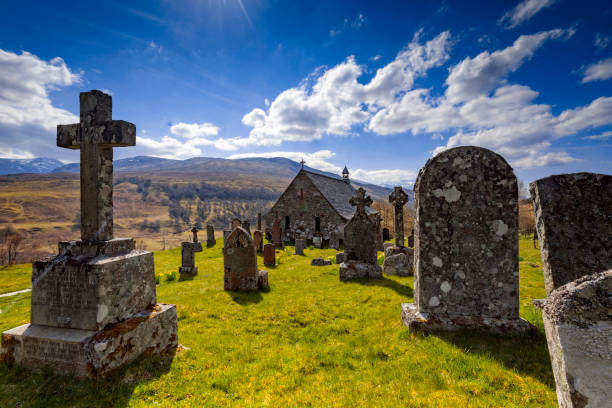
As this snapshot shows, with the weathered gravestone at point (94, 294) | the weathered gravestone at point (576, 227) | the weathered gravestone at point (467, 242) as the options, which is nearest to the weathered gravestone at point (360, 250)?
the weathered gravestone at point (467, 242)

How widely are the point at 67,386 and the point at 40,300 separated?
127 cm

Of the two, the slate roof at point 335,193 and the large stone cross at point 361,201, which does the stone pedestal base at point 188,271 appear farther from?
the slate roof at point 335,193

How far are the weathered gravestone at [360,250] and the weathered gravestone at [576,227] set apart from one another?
19.0 ft

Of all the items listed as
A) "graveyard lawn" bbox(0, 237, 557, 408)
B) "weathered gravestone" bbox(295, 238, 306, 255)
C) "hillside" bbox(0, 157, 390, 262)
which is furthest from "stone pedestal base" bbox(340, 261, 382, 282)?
"hillside" bbox(0, 157, 390, 262)

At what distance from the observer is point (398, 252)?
11.2m

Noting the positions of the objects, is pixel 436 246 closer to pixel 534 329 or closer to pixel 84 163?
pixel 534 329

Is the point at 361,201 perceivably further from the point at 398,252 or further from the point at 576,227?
the point at 576,227

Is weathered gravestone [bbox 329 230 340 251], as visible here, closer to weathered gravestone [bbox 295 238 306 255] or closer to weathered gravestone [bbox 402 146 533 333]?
weathered gravestone [bbox 295 238 306 255]

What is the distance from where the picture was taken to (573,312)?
169 centimetres

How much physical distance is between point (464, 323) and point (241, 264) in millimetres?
6371

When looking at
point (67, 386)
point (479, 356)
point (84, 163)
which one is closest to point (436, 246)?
point (479, 356)

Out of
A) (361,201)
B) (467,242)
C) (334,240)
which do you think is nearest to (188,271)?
(361,201)

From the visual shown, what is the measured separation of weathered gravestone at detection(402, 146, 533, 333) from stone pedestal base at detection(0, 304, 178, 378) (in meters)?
4.29

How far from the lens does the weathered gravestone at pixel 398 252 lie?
31.1 feet
